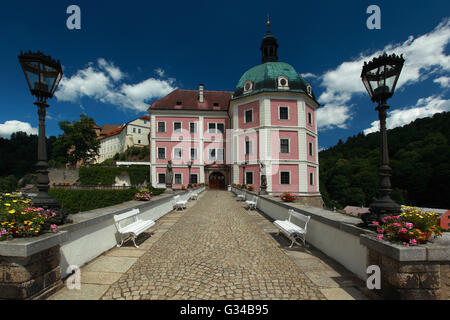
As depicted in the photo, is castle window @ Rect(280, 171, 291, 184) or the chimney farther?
the chimney

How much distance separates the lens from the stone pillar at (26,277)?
2516 mm

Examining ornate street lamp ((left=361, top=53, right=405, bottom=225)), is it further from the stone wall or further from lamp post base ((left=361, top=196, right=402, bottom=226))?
the stone wall

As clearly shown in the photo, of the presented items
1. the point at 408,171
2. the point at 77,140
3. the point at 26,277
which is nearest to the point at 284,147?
the point at 26,277

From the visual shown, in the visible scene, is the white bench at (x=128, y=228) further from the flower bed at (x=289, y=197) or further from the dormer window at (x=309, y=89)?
the dormer window at (x=309, y=89)

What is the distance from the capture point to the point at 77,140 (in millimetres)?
38750

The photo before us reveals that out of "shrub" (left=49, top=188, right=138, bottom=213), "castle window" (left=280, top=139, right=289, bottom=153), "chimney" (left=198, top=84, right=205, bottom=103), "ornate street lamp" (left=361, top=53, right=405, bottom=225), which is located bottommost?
"shrub" (left=49, top=188, right=138, bottom=213)

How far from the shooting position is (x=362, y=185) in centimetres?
4719

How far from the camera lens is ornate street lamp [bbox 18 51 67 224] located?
344 centimetres

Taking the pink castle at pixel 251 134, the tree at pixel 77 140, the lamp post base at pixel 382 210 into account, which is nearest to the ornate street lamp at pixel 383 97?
the lamp post base at pixel 382 210

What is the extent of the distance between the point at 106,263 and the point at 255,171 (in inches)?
797

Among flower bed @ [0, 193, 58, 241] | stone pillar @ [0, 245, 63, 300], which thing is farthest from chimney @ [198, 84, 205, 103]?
stone pillar @ [0, 245, 63, 300]

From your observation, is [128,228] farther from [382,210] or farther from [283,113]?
[283,113]

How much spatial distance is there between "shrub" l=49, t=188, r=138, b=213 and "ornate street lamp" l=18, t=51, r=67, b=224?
18.5m

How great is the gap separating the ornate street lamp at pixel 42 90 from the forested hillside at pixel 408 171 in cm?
4676
